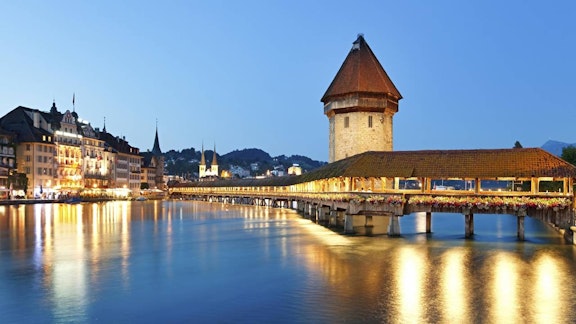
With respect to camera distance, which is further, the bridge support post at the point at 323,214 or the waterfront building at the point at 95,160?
the waterfront building at the point at 95,160

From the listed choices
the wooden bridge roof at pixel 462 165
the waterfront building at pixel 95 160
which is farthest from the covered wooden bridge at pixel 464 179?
the waterfront building at pixel 95 160

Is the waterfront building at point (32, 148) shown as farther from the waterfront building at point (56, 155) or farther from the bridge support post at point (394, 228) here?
the bridge support post at point (394, 228)

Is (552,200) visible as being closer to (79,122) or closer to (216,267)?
(216,267)

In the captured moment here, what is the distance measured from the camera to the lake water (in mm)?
17875

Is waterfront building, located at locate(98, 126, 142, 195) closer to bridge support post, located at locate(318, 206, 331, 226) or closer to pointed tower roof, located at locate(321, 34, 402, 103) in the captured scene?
pointed tower roof, located at locate(321, 34, 402, 103)

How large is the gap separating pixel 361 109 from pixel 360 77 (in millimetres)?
3802

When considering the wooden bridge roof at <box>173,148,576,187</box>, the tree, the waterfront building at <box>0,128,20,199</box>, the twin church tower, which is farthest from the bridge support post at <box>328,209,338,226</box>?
the waterfront building at <box>0,128,20,199</box>

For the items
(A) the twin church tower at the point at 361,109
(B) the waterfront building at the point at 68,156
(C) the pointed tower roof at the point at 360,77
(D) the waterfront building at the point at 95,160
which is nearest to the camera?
(A) the twin church tower at the point at 361,109

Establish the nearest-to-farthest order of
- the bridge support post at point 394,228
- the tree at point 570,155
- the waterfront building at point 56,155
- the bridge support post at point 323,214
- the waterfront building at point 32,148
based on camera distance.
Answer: the bridge support post at point 394,228 < the bridge support post at point 323,214 < the tree at point 570,155 < the waterfront building at point 56,155 < the waterfront building at point 32,148

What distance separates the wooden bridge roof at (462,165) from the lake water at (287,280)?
447 cm

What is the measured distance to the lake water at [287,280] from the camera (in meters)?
17.9

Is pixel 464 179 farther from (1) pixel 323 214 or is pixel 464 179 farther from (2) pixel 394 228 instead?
(1) pixel 323 214

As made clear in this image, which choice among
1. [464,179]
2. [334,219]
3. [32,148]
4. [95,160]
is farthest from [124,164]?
[464,179]

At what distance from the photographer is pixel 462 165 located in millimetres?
37562
